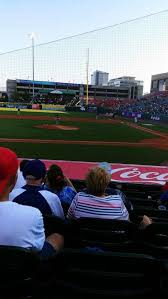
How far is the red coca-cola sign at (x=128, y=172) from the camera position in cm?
1160

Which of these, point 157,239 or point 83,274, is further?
point 157,239

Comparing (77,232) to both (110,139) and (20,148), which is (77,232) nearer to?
(20,148)

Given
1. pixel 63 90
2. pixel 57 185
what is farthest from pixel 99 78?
pixel 57 185

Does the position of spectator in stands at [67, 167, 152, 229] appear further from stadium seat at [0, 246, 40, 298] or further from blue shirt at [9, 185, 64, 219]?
stadium seat at [0, 246, 40, 298]

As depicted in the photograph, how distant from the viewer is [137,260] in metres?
2.39

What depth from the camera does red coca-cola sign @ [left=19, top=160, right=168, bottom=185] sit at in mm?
11602

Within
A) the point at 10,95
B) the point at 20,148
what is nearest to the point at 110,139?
the point at 20,148

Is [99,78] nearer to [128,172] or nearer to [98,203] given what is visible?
[128,172]

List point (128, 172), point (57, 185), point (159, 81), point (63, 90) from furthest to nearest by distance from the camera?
1. point (63, 90)
2. point (159, 81)
3. point (128, 172)
4. point (57, 185)

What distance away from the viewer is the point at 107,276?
2414 mm

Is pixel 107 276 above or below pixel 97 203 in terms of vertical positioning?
below

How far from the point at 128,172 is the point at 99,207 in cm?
943

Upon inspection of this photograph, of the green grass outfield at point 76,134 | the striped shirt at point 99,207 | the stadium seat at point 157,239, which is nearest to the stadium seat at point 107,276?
the stadium seat at point 157,239

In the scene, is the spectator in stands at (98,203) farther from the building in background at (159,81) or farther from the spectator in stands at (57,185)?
the building in background at (159,81)
